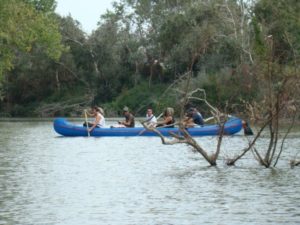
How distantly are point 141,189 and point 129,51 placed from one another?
53.7 meters

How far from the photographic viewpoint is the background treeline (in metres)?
54.1

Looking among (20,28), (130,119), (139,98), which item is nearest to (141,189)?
(130,119)

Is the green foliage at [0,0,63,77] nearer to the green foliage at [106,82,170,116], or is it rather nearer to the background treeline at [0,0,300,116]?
the background treeline at [0,0,300,116]

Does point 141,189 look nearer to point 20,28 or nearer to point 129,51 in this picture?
point 20,28

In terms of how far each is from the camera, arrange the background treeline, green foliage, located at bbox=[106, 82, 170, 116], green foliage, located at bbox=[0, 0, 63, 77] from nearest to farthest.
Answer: green foliage, located at bbox=[0, 0, 63, 77], the background treeline, green foliage, located at bbox=[106, 82, 170, 116]

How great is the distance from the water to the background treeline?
24.2 metres

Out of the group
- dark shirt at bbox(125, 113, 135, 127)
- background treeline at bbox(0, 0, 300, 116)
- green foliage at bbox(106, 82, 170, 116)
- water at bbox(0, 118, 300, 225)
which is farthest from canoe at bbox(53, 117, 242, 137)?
green foliage at bbox(106, 82, 170, 116)

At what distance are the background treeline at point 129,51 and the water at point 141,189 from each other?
24.2m

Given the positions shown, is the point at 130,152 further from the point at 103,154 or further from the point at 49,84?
the point at 49,84

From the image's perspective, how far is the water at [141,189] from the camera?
15.0m

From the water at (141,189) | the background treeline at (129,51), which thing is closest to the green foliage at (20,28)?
the background treeline at (129,51)

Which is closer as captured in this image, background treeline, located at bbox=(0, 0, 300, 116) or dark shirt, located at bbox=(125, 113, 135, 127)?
dark shirt, located at bbox=(125, 113, 135, 127)

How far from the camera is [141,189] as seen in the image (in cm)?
1850

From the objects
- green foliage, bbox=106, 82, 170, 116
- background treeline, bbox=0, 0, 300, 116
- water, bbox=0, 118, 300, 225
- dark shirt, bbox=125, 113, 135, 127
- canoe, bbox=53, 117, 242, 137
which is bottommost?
water, bbox=0, 118, 300, 225
